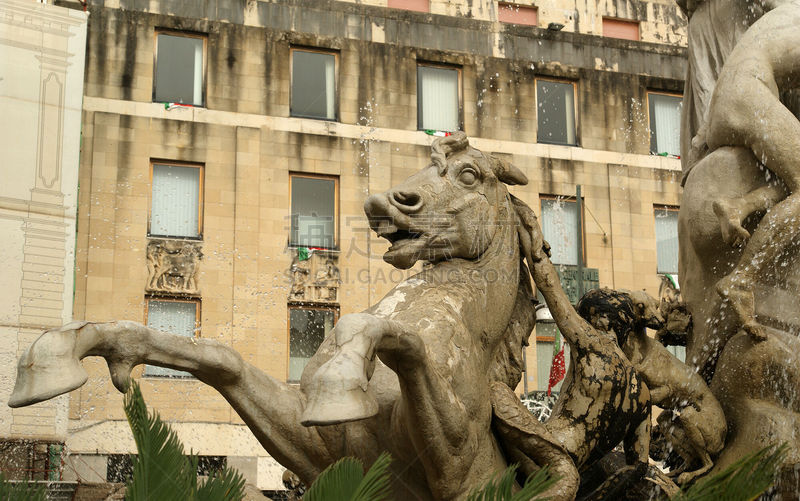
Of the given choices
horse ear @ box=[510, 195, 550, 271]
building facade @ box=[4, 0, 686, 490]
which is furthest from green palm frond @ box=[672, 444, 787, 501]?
building facade @ box=[4, 0, 686, 490]

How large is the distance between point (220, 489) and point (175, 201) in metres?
24.6

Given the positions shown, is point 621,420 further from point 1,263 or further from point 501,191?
point 1,263

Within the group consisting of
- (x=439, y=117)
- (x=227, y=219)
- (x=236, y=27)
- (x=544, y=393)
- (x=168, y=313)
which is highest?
(x=236, y=27)

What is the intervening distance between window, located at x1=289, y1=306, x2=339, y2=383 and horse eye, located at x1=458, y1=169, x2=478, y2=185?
2143cm

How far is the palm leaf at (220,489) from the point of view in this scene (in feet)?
10.9

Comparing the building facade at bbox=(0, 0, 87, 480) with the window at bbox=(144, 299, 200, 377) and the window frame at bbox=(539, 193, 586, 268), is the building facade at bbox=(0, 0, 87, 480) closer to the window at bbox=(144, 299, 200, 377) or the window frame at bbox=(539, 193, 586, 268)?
the window at bbox=(144, 299, 200, 377)

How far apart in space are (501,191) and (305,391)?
1.30 m

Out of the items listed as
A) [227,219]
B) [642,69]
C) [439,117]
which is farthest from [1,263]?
[642,69]

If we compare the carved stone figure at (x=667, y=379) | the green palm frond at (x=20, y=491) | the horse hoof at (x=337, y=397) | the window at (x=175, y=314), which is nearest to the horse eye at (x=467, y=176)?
the carved stone figure at (x=667, y=379)

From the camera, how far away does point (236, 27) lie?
2848 cm

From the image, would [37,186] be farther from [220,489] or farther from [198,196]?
[220,489]

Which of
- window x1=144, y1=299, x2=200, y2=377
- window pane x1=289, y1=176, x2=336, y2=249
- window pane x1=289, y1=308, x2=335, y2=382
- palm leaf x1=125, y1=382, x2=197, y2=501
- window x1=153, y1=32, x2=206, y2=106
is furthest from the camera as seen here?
window x1=153, y1=32, x2=206, y2=106

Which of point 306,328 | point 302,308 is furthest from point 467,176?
point 302,308

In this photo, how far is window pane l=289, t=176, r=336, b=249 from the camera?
27953mm
